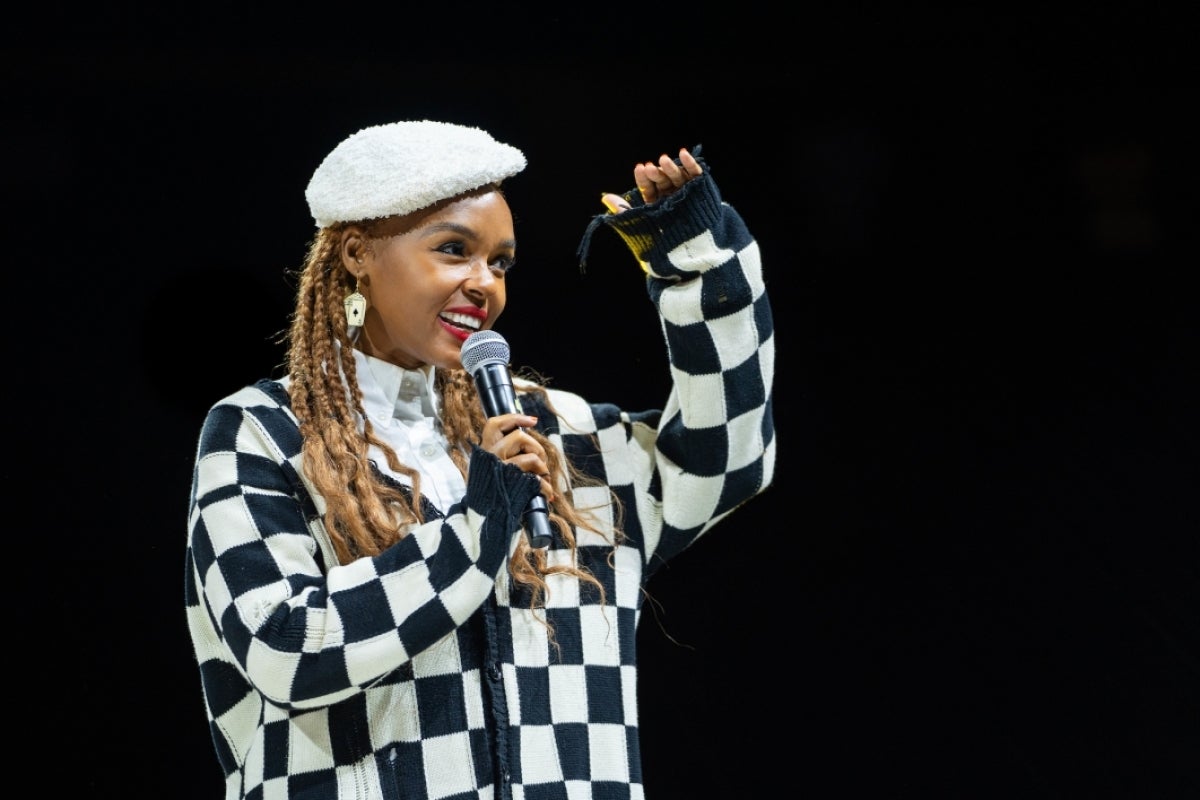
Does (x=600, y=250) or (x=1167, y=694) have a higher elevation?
(x=600, y=250)

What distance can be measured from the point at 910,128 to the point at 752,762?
110 centimetres

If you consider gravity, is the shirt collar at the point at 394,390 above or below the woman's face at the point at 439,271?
below

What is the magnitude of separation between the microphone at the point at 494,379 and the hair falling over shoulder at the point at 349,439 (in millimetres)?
158

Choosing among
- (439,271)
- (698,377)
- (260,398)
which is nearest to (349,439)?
(260,398)

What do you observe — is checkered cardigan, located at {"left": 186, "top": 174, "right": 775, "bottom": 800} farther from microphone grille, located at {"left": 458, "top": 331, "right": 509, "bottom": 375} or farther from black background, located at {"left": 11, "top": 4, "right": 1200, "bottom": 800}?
black background, located at {"left": 11, "top": 4, "right": 1200, "bottom": 800}

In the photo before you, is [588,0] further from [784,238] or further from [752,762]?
[752,762]

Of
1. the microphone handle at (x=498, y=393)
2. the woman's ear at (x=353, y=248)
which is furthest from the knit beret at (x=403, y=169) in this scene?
the microphone handle at (x=498, y=393)

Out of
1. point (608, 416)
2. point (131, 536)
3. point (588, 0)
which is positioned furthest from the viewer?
point (588, 0)

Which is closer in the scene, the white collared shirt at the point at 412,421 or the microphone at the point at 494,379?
the microphone at the point at 494,379

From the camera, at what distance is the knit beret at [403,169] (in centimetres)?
165

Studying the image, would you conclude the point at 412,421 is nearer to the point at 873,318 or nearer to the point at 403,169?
the point at 403,169

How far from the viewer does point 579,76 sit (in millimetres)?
2439

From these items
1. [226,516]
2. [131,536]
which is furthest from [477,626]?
[131,536]

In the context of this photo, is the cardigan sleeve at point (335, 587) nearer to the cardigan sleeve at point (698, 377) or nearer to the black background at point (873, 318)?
the cardigan sleeve at point (698, 377)
